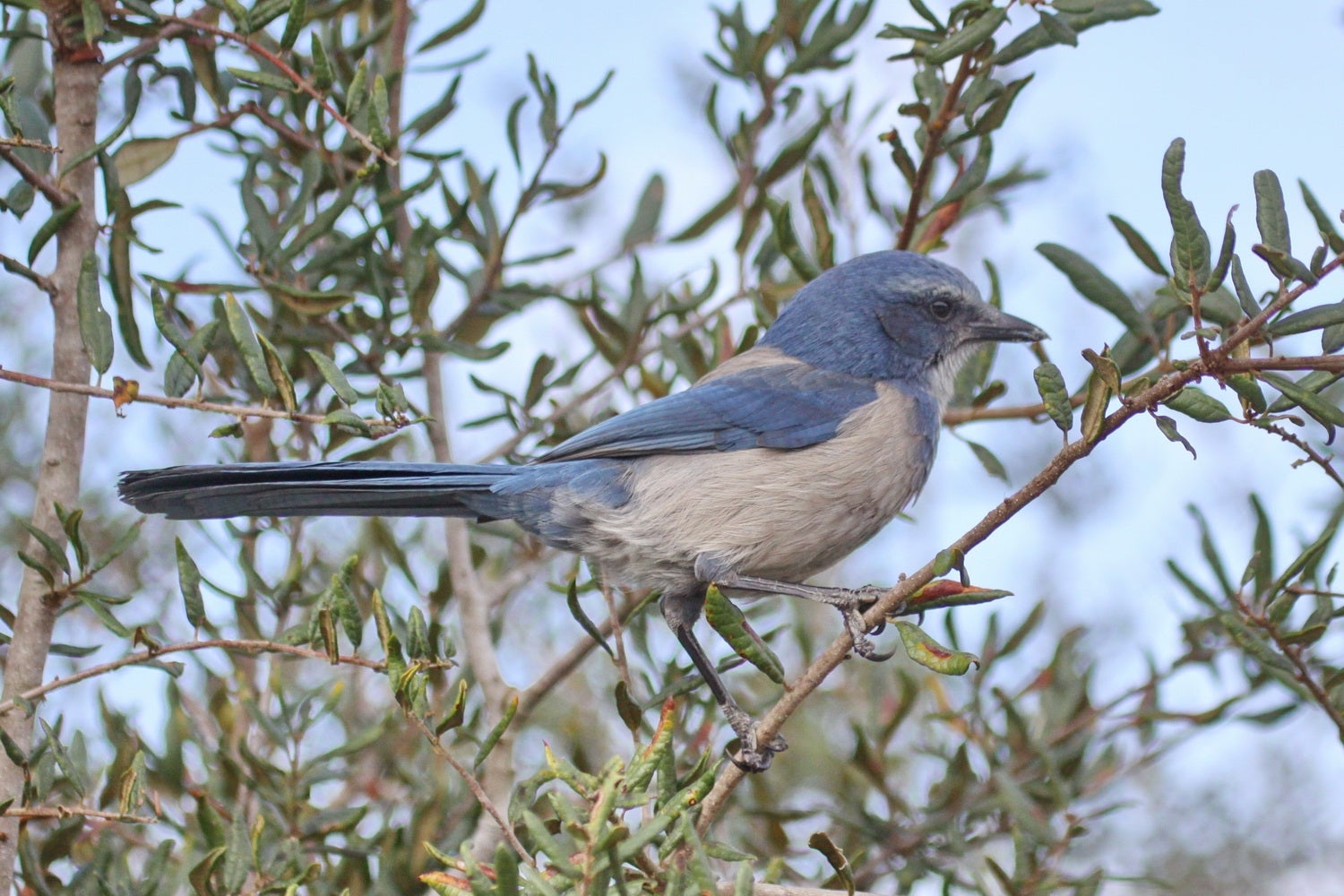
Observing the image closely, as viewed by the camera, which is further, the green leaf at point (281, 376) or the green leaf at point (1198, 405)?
the green leaf at point (281, 376)

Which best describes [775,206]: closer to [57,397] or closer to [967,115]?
[967,115]

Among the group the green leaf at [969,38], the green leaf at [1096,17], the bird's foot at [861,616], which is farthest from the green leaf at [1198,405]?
the green leaf at [1096,17]

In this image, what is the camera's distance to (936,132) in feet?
10.9

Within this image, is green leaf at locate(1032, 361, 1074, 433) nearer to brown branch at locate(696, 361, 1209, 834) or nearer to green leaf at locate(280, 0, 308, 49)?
brown branch at locate(696, 361, 1209, 834)

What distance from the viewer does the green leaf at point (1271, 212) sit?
2.06m

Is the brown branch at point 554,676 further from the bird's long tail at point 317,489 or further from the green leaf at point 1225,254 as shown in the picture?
the green leaf at point 1225,254

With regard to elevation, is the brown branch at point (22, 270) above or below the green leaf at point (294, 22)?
below

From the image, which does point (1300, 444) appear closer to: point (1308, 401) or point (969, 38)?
point (1308, 401)

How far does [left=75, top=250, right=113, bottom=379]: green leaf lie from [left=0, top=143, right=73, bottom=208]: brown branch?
0.21m

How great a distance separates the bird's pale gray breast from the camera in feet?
12.0

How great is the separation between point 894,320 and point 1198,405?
220cm

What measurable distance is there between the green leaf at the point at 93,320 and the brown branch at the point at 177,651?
52 cm

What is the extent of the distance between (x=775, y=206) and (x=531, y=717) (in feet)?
7.34

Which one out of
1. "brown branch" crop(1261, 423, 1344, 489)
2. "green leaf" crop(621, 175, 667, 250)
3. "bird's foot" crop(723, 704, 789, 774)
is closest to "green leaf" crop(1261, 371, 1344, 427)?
"brown branch" crop(1261, 423, 1344, 489)
